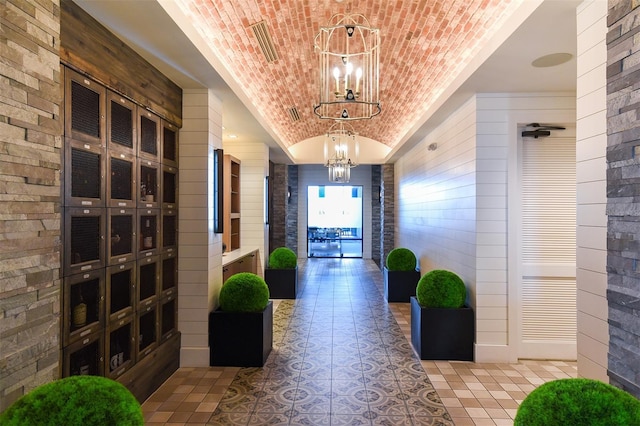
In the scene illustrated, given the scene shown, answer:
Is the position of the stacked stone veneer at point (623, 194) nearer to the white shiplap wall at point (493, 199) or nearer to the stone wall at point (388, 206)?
the white shiplap wall at point (493, 199)

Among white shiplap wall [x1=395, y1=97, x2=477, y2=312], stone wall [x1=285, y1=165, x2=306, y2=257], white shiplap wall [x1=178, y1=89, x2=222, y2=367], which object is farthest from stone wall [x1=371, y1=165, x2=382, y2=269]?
white shiplap wall [x1=178, y1=89, x2=222, y2=367]

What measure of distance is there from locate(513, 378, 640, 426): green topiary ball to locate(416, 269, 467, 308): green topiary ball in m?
2.44

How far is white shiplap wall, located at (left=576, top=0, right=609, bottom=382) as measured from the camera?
2.06 meters

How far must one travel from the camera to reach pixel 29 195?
1.73m

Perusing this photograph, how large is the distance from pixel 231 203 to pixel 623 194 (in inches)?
212

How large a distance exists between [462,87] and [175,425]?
3.78 metres

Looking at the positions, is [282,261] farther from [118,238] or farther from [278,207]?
[118,238]

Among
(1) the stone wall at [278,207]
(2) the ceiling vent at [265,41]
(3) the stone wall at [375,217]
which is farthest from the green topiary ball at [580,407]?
(3) the stone wall at [375,217]

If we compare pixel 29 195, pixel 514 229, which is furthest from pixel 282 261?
pixel 29 195

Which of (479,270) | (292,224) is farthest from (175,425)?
(292,224)

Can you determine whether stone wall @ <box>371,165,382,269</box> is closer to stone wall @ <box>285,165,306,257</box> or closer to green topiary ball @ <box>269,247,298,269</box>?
stone wall @ <box>285,165,306,257</box>

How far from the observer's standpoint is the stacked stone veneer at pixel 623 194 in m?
1.68

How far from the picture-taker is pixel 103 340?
A: 100 inches

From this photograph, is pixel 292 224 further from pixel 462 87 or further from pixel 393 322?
pixel 462 87
